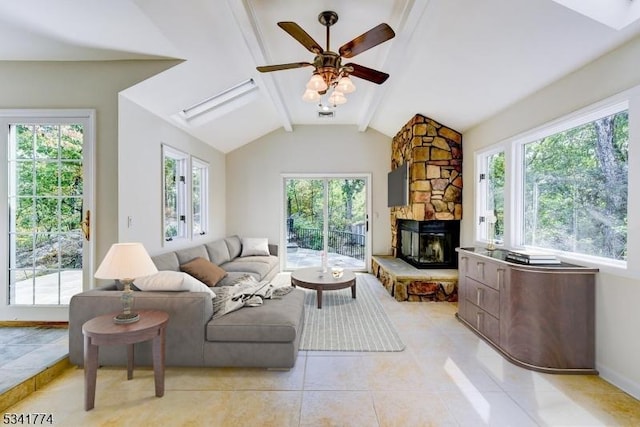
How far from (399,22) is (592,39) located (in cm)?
149

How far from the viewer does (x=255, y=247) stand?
595cm

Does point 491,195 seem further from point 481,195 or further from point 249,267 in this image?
point 249,267

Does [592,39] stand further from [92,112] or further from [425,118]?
[92,112]

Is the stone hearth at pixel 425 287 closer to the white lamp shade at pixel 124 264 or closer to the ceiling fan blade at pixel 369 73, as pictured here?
the ceiling fan blade at pixel 369 73

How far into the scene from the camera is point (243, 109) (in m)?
4.99

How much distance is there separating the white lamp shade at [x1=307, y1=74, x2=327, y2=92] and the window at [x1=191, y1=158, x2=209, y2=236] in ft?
10.9

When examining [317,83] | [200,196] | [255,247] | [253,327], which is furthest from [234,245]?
[317,83]

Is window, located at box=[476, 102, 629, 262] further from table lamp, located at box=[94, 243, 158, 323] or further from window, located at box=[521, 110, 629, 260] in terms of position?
table lamp, located at box=[94, 243, 158, 323]

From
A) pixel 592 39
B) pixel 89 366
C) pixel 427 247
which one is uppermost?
pixel 592 39

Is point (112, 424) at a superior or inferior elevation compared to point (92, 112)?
inferior

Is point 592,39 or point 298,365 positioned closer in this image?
point 592,39

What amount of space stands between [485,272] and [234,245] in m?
4.28

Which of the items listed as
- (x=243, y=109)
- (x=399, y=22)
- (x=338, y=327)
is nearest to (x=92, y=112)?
(x=243, y=109)

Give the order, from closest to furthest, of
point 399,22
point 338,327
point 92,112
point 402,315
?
point 399,22 → point 92,112 → point 338,327 → point 402,315
